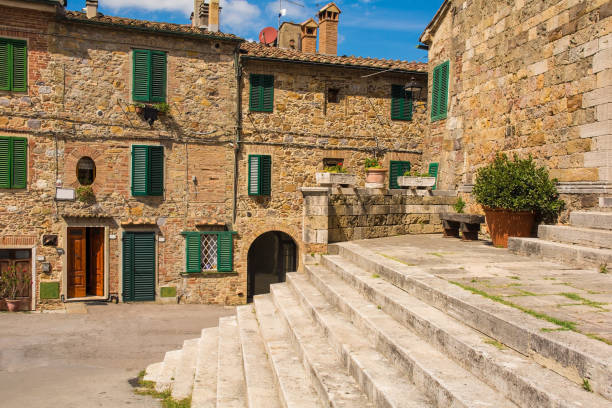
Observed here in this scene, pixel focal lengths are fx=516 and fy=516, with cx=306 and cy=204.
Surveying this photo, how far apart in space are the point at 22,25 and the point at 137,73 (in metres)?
3.13

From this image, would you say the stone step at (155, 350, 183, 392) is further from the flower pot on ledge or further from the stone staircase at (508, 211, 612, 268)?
the stone staircase at (508, 211, 612, 268)

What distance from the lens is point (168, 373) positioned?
773 centimetres

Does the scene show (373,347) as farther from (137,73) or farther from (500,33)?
(137,73)

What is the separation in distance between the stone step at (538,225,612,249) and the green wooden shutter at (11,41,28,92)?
13321mm

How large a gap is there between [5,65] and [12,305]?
6.44 meters

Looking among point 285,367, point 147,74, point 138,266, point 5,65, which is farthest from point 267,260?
point 285,367

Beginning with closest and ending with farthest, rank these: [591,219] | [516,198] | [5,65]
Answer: [591,219], [516,198], [5,65]

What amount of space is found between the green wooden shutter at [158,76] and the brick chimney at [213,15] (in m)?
1.78

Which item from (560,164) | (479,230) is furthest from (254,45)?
(560,164)

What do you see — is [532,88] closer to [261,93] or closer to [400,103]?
[400,103]

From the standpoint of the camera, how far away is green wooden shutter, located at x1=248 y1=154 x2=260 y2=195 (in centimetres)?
1598

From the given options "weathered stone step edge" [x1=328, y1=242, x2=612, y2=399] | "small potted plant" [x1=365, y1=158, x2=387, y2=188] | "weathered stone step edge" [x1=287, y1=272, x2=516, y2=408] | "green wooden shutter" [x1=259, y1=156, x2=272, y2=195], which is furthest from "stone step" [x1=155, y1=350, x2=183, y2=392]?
"green wooden shutter" [x1=259, y1=156, x2=272, y2=195]

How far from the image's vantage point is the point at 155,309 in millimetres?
14609

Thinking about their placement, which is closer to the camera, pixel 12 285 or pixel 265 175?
pixel 12 285
